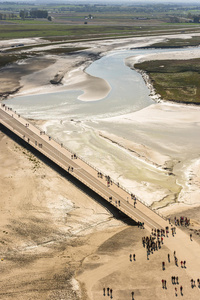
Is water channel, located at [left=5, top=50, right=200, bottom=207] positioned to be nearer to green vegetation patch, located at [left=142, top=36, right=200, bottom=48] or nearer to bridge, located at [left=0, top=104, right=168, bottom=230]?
bridge, located at [left=0, top=104, right=168, bottom=230]

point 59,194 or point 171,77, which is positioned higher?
point 171,77

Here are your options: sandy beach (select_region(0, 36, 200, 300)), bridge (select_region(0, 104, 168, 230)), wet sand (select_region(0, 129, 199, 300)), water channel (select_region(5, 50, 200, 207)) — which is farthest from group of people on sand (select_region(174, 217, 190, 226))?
water channel (select_region(5, 50, 200, 207))

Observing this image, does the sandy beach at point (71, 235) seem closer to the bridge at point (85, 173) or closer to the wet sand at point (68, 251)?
the wet sand at point (68, 251)

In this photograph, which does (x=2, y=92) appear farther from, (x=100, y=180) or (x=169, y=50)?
(x=169, y=50)

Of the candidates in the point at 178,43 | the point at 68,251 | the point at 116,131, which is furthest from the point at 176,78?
the point at 68,251

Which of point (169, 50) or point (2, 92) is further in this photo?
point (169, 50)

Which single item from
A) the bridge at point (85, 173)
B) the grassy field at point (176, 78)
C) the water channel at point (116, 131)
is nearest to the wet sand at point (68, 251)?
the bridge at point (85, 173)

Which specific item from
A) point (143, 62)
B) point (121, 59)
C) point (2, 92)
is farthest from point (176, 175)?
point (121, 59)

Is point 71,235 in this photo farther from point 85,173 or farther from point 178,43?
point 178,43
